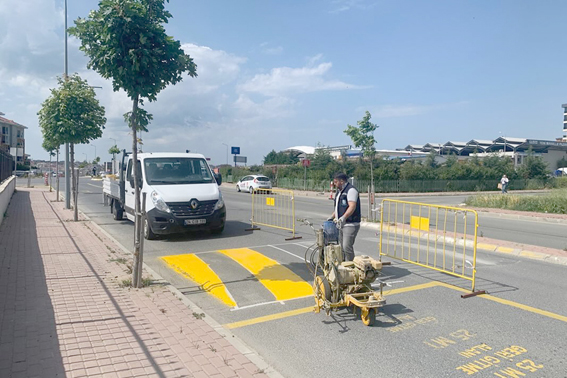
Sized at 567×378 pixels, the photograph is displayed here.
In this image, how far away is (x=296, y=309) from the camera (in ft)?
20.0

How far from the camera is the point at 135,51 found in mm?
6492

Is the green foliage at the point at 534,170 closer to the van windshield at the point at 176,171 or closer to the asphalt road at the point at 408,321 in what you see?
the asphalt road at the point at 408,321

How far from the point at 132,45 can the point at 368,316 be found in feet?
17.1

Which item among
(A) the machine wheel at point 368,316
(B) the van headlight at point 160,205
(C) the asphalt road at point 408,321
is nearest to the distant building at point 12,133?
(B) the van headlight at point 160,205

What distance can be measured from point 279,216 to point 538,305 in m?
10.7

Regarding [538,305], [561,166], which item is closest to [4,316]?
[538,305]

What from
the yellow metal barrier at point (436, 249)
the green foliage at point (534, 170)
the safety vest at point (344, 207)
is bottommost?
the yellow metal barrier at point (436, 249)

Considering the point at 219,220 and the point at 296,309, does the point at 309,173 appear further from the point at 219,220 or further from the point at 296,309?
the point at 296,309

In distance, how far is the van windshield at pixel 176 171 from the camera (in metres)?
11.6

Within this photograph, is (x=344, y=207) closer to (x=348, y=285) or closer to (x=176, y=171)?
(x=348, y=285)

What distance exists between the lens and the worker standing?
6.67m

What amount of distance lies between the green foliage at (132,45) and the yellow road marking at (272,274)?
3668 mm

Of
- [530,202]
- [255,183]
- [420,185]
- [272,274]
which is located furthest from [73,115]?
[420,185]

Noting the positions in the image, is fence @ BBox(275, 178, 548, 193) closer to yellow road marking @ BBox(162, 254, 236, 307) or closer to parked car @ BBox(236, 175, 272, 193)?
parked car @ BBox(236, 175, 272, 193)
